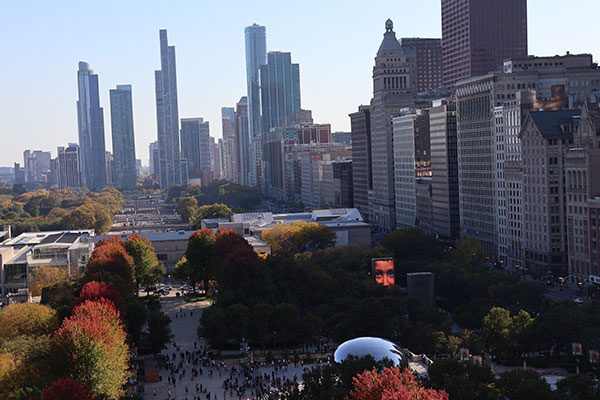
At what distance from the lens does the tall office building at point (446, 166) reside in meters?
160

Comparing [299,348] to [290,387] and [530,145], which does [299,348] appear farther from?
[530,145]

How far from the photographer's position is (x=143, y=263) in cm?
13412

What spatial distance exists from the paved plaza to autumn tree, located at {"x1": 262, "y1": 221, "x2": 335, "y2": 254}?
55.0 m

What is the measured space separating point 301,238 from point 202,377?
7031cm

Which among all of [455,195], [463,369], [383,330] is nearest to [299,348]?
[383,330]

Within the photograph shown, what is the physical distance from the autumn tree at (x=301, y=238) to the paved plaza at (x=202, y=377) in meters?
55.0

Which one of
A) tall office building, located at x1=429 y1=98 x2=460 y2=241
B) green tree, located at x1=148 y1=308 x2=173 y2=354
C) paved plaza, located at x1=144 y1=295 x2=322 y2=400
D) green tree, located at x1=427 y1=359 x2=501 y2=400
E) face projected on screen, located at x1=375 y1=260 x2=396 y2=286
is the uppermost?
tall office building, located at x1=429 y1=98 x2=460 y2=241

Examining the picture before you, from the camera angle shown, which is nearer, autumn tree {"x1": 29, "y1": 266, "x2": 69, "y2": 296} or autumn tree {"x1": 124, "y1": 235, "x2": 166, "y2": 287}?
autumn tree {"x1": 29, "y1": 266, "x2": 69, "y2": 296}

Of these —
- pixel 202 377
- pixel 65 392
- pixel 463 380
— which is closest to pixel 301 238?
pixel 202 377

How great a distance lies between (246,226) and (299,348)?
271 ft

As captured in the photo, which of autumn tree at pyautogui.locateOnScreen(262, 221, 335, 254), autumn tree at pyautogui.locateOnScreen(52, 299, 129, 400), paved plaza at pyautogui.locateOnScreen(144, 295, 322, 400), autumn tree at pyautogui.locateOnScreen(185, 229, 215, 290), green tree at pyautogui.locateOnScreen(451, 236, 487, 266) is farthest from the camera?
autumn tree at pyautogui.locateOnScreen(262, 221, 335, 254)

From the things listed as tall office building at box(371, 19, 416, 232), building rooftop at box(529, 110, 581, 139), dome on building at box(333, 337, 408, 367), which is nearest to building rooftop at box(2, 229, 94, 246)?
tall office building at box(371, 19, 416, 232)

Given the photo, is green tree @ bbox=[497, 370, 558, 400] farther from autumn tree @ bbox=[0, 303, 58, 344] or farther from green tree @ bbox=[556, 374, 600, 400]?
autumn tree @ bbox=[0, 303, 58, 344]

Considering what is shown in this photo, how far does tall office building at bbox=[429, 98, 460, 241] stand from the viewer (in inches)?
6299
